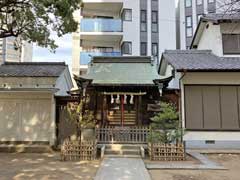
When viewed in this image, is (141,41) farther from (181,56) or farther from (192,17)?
(181,56)

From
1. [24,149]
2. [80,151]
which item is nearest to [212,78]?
[80,151]

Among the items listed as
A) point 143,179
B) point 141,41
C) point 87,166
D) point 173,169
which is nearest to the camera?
point 143,179

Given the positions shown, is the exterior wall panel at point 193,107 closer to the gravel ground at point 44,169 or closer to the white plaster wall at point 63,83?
the gravel ground at point 44,169

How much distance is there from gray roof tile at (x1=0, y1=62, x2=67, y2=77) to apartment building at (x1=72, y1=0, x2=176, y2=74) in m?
Result: 7.73

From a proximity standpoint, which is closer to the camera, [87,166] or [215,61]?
[87,166]

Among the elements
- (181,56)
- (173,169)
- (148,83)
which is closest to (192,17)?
(181,56)

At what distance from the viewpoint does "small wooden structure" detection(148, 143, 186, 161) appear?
35.2ft

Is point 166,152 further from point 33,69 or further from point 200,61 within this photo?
point 33,69

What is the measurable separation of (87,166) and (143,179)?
103 inches

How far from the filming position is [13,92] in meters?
14.4

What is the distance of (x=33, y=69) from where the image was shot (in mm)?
16250

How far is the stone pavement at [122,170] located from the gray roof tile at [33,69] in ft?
22.3

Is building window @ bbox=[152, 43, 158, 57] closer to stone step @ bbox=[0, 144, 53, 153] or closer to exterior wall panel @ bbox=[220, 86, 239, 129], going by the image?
exterior wall panel @ bbox=[220, 86, 239, 129]

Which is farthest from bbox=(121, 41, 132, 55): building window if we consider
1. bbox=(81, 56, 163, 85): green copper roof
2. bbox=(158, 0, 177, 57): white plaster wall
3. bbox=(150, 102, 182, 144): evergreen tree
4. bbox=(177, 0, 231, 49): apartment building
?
bbox=(150, 102, 182, 144): evergreen tree
